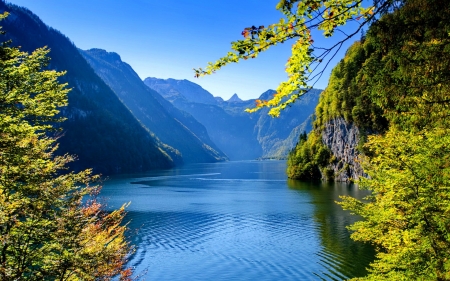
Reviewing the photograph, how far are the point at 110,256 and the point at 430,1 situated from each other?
14386 millimetres

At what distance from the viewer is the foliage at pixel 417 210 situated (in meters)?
13.7

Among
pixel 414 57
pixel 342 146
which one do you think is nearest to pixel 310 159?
pixel 342 146

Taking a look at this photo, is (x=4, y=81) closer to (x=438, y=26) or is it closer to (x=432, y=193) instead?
(x=438, y=26)

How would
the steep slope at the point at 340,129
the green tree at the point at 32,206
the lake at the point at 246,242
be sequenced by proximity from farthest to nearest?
the steep slope at the point at 340,129 → the lake at the point at 246,242 → the green tree at the point at 32,206

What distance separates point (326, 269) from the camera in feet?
92.5

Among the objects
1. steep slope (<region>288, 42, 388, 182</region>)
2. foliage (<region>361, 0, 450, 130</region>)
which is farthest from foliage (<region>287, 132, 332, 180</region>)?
foliage (<region>361, 0, 450, 130</region>)

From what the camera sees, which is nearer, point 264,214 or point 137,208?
point 264,214

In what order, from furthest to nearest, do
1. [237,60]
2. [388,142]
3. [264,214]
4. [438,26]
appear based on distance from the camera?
[264,214] → [388,142] → [438,26] → [237,60]

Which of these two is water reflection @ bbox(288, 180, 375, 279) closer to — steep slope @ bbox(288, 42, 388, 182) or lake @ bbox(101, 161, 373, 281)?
lake @ bbox(101, 161, 373, 281)

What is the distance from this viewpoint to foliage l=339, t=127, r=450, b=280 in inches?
539

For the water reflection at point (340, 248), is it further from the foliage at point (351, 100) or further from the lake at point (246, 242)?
the foliage at point (351, 100)

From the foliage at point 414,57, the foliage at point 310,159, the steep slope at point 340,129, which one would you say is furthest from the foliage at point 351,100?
the foliage at point 414,57

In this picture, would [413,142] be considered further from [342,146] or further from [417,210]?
[342,146]

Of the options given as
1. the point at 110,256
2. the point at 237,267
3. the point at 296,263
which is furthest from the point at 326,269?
the point at 110,256
